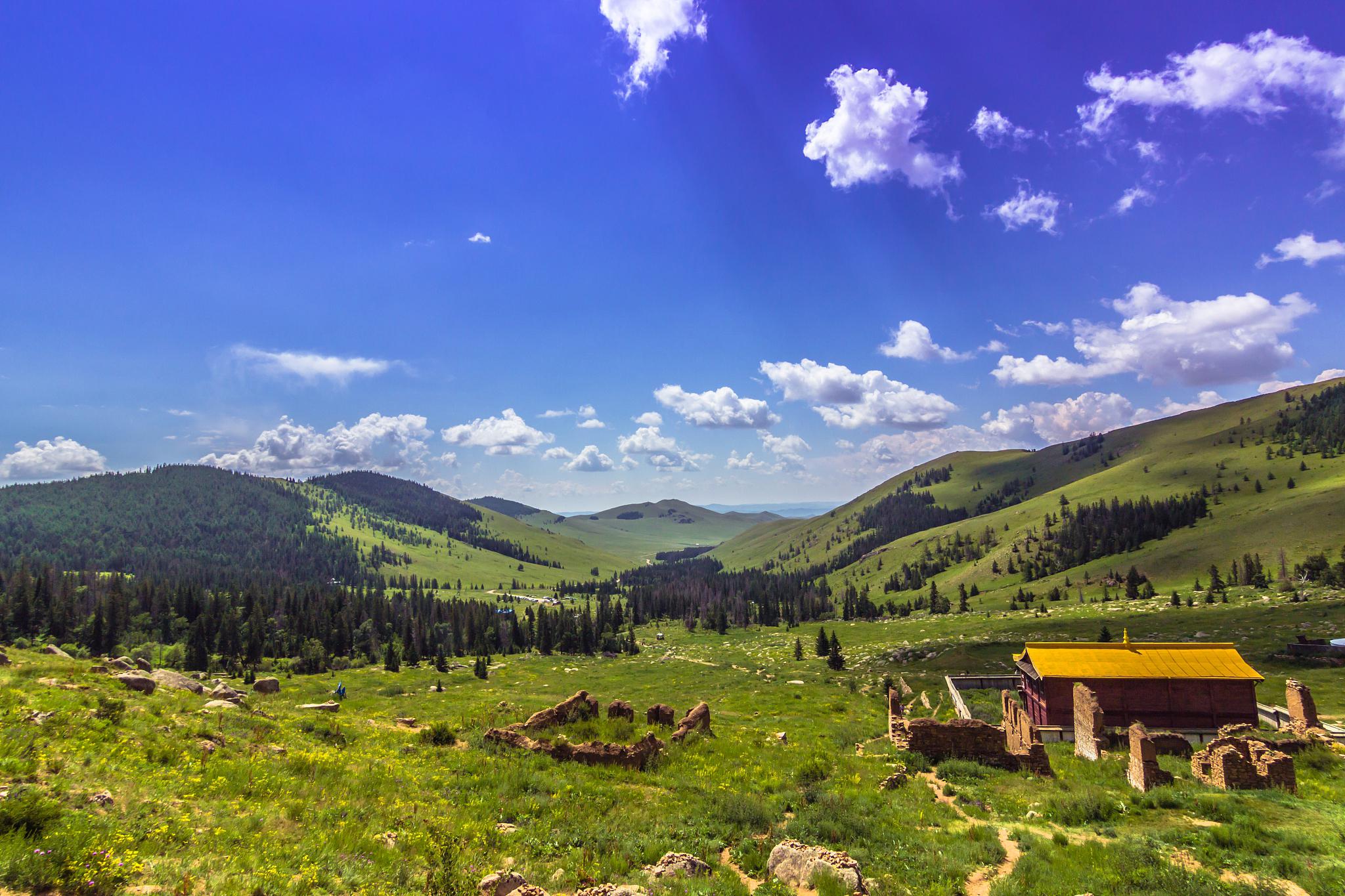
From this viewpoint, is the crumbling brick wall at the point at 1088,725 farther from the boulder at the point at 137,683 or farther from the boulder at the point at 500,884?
the boulder at the point at 137,683

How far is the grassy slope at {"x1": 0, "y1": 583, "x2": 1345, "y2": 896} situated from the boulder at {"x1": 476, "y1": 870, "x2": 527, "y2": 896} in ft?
1.26

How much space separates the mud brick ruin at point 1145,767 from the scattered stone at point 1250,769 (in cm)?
157

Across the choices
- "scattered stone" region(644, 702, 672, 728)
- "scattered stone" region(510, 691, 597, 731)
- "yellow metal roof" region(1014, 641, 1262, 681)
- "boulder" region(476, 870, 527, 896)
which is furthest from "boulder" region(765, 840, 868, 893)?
"yellow metal roof" region(1014, 641, 1262, 681)

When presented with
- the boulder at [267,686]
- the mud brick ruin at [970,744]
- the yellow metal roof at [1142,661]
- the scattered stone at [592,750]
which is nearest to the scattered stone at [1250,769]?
the mud brick ruin at [970,744]

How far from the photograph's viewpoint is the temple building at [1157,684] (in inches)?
1407

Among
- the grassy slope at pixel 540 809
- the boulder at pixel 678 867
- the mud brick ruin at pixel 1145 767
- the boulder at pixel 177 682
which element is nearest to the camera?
the grassy slope at pixel 540 809

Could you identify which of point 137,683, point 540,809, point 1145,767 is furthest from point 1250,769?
point 137,683

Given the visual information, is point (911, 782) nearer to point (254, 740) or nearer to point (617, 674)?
point (254, 740)

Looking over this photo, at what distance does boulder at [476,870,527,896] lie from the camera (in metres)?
11.2

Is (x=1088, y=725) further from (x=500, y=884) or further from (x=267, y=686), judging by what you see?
(x=267, y=686)

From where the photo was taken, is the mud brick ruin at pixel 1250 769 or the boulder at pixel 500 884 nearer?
the boulder at pixel 500 884

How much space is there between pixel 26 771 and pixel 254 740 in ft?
29.4

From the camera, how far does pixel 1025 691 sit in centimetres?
4219

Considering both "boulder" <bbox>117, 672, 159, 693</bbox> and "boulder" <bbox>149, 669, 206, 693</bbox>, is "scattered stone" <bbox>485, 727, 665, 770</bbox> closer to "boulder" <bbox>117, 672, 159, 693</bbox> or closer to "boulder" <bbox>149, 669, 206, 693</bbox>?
"boulder" <bbox>117, 672, 159, 693</bbox>
